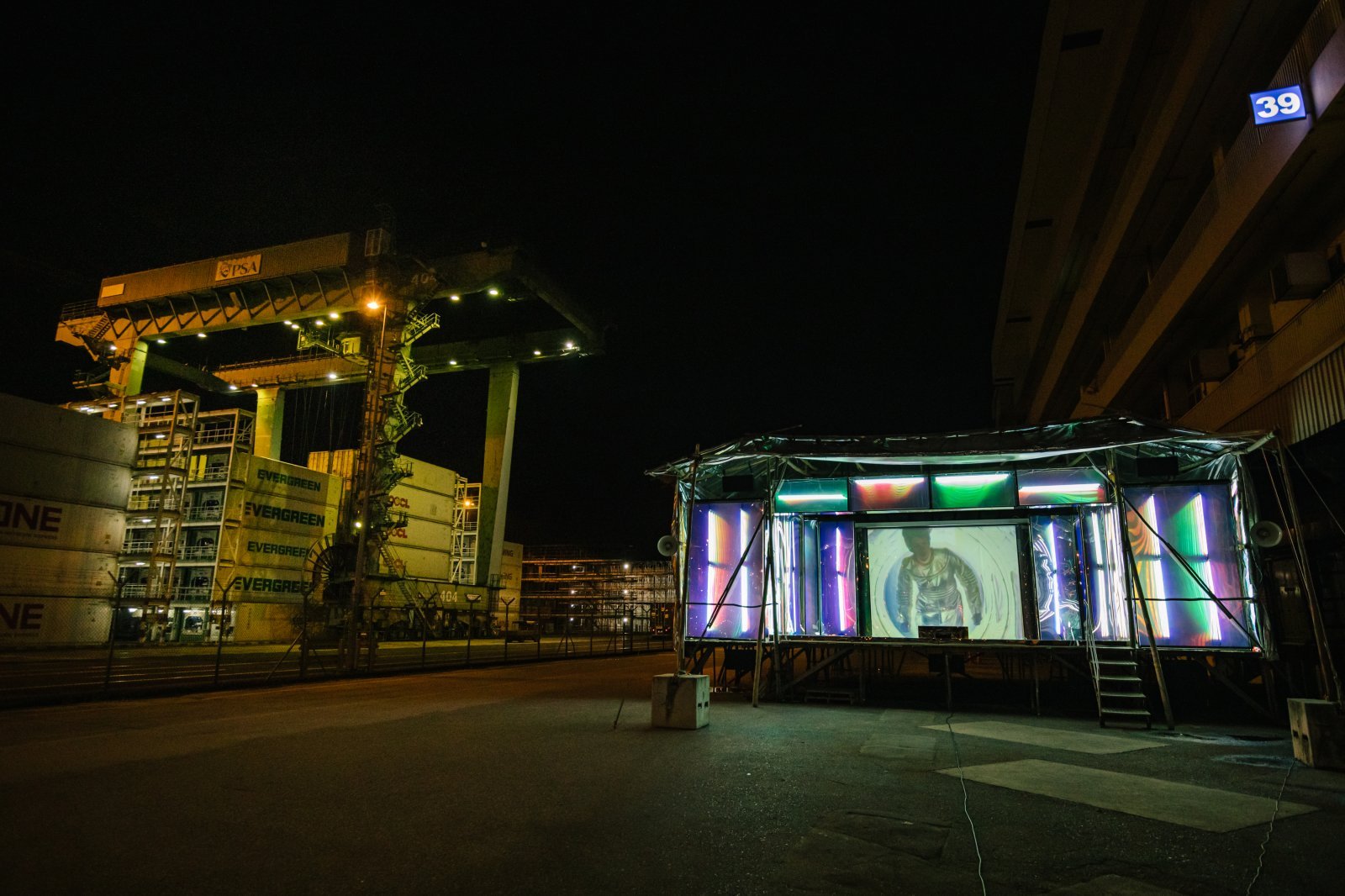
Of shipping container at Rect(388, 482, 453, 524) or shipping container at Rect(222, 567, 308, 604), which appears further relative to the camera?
shipping container at Rect(388, 482, 453, 524)

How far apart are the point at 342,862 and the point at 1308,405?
14884 millimetres

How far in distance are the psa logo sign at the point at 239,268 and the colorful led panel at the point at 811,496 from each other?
1482 inches

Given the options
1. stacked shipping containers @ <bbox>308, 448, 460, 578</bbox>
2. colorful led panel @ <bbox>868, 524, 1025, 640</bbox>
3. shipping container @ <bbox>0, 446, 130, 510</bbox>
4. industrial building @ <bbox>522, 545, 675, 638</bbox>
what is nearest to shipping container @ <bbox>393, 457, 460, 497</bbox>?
stacked shipping containers @ <bbox>308, 448, 460, 578</bbox>

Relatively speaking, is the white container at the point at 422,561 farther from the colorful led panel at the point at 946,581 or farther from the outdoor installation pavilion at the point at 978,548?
the colorful led panel at the point at 946,581

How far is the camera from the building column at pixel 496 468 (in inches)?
1834

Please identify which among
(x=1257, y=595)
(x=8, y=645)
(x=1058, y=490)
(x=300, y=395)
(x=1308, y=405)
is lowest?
(x=8, y=645)

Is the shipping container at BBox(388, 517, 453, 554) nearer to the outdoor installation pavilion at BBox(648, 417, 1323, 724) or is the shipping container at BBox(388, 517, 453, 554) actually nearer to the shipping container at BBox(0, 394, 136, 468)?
the shipping container at BBox(0, 394, 136, 468)

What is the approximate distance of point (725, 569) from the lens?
13.7m

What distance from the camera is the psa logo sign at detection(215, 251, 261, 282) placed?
40.2 meters

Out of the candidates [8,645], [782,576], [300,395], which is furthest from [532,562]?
[782,576]

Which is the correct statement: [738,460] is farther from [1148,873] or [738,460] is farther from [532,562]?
[532,562]

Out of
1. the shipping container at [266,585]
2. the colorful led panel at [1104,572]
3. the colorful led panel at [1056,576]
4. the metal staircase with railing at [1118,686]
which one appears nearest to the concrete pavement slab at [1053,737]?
the metal staircase with railing at [1118,686]

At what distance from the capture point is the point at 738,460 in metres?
13.3

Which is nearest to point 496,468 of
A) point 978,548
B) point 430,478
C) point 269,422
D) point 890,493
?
point 430,478
